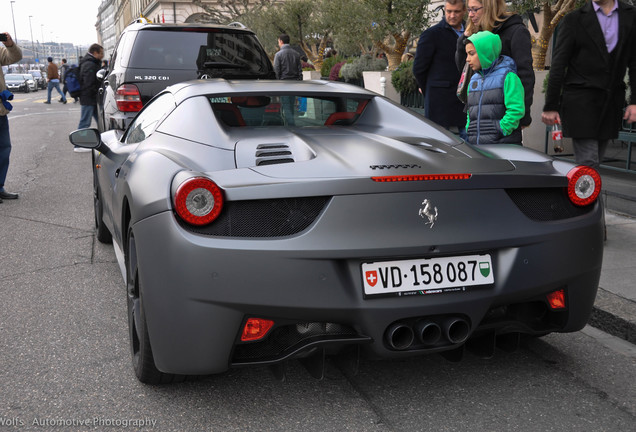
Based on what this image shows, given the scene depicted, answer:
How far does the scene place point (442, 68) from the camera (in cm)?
604

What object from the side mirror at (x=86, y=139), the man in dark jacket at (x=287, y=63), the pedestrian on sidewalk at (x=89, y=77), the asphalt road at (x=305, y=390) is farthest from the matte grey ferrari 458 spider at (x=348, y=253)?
the pedestrian on sidewalk at (x=89, y=77)

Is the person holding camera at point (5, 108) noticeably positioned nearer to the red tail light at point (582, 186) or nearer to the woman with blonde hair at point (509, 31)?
the woman with blonde hair at point (509, 31)

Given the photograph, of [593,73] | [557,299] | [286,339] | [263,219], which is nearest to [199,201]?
[263,219]

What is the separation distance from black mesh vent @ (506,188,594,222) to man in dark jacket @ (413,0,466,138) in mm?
3177

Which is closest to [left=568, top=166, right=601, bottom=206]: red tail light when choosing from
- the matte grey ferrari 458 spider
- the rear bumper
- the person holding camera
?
the matte grey ferrari 458 spider

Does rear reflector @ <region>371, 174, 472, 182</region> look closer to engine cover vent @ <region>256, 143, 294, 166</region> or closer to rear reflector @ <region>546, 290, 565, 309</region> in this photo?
engine cover vent @ <region>256, 143, 294, 166</region>

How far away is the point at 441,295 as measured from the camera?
8.59ft

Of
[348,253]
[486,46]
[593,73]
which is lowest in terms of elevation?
[348,253]

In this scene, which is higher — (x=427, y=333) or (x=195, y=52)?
(x=195, y=52)

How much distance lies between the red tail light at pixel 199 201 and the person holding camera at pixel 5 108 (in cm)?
615

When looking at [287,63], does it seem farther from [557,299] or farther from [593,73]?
[557,299]

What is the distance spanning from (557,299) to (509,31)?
2.46 meters

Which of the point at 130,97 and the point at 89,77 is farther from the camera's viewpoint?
the point at 89,77

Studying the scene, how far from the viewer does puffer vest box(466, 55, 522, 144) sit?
454 cm
